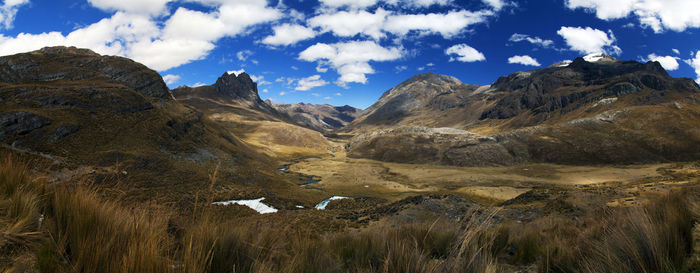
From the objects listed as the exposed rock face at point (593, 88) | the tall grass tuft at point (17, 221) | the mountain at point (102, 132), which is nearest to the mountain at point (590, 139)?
the exposed rock face at point (593, 88)

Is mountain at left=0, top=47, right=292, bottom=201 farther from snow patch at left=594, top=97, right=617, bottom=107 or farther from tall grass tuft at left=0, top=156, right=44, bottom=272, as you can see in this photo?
snow patch at left=594, top=97, right=617, bottom=107

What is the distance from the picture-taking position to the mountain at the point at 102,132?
32.3 meters

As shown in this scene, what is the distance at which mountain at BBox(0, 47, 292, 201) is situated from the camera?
1272 inches

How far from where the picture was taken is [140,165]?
37.1 m

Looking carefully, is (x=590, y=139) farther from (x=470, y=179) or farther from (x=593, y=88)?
(x=593, y=88)

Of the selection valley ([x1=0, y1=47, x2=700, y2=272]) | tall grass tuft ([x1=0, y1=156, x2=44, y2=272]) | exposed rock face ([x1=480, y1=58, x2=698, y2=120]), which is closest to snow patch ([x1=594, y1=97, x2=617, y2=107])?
valley ([x1=0, y1=47, x2=700, y2=272])

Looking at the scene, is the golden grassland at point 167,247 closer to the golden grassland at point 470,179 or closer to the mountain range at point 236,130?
the mountain range at point 236,130

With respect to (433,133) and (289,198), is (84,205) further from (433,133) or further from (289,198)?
(433,133)

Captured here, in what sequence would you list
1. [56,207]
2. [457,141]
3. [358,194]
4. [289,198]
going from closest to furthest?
[56,207], [289,198], [358,194], [457,141]

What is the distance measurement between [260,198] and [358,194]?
19.8m

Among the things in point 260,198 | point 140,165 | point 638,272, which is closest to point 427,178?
point 260,198

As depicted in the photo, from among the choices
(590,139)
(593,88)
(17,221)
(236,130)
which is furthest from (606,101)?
(236,130)

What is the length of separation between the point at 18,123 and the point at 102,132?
7900 mm

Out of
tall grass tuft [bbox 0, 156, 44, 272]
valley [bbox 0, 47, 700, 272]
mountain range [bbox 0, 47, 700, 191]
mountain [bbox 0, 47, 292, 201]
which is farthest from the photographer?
mountain range [bbox 0, 47, 700, 191]
